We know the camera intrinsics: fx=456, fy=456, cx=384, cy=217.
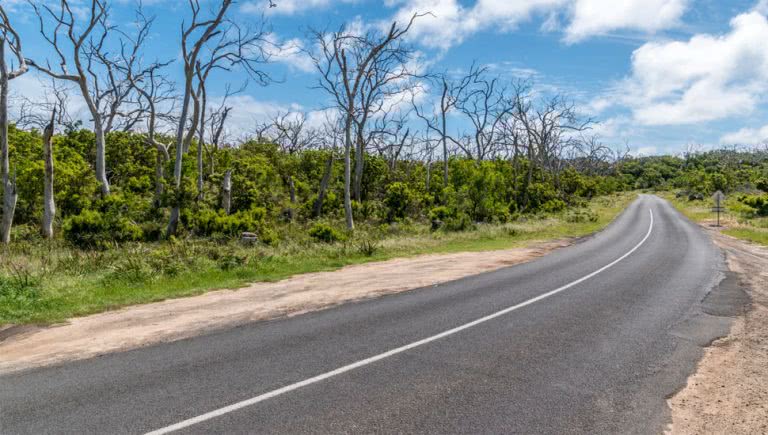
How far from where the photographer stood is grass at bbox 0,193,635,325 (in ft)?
30.5

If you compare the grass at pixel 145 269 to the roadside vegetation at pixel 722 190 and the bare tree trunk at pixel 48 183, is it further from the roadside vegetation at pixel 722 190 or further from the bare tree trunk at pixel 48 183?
the roadside vegetation at pixel 722 190

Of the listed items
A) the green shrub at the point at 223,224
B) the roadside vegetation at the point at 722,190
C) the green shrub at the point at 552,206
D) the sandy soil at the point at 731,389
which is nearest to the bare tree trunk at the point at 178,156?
→ the green shrub at the point at 223,224

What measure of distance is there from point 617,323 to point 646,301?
244 centimetres

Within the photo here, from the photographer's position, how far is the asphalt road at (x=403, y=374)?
15.1ft

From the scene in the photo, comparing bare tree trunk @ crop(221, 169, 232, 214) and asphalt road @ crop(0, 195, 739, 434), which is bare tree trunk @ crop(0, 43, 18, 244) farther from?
asphalt road @ crop(0, 195, 739, 434)

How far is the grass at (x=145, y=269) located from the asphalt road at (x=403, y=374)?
3839mm

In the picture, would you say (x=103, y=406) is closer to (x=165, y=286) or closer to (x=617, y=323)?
(x=165, y=286)

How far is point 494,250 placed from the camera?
816 inches

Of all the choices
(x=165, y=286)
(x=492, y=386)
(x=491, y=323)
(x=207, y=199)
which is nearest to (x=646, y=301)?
(x=491, y=323)

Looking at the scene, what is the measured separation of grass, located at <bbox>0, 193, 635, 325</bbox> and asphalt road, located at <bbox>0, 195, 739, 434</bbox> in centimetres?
384

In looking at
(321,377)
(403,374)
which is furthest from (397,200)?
(321,377)

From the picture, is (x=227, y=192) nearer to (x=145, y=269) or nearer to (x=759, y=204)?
(x=145, y=269)

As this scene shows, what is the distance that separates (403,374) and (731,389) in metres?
4.06

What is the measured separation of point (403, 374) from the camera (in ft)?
19.0
